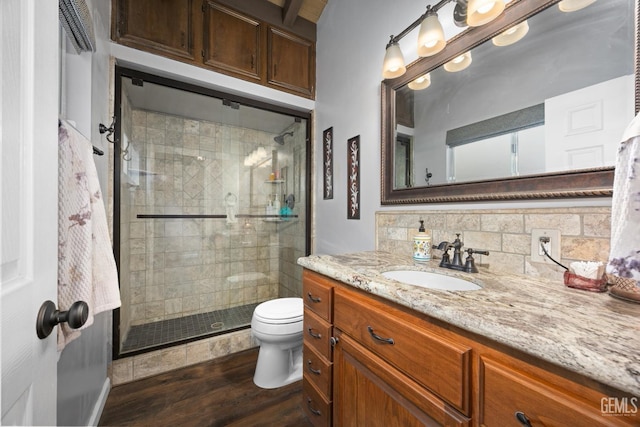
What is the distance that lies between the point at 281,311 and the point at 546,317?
4.60ft

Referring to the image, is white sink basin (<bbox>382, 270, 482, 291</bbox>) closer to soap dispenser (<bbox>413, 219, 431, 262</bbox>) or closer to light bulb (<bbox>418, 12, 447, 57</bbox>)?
soap dispenser (<bbox>413, 219, 431, 262</bbox>)

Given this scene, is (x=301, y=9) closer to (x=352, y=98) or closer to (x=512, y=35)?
(x=352, y=98)

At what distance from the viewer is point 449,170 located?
4.07 ft

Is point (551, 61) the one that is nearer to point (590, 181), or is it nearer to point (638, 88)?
point (638, 88)

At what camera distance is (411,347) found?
710 millimetres

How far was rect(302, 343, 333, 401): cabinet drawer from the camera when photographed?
1082 millimetres

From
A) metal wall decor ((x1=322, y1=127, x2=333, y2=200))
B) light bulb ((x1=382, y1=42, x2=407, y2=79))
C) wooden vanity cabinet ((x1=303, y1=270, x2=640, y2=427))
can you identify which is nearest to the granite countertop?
wooden vanity cabinet ((x1=303, y1=270, x2=640, y2=427))

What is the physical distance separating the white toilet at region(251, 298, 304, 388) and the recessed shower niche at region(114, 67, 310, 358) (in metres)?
0.57

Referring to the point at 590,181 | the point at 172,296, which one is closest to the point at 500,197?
the point at 590,181

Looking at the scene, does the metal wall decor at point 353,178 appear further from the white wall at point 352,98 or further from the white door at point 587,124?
the white door at point 587,124

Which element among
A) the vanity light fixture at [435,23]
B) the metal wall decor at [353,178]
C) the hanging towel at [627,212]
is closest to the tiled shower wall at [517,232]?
the hanging towel at [627,212]

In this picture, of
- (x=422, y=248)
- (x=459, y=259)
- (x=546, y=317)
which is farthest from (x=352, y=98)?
(x=546, y=317)

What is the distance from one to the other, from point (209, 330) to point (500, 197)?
2.22m

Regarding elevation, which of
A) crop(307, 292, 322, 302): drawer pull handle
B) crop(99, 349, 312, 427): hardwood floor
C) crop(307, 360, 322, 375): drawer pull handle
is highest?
crop(307, 292, 322, 302): drawer pull handle
